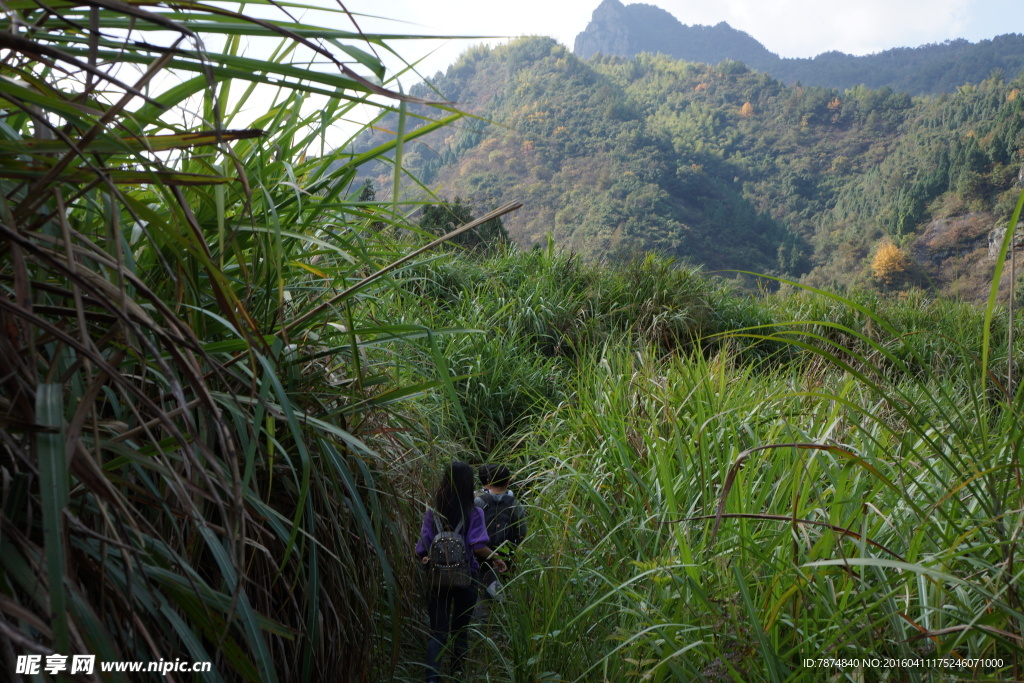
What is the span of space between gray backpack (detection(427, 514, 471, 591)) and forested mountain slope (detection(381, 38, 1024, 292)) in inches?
956

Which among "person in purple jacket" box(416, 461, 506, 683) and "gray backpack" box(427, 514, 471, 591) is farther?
"person in purple jacket" box(416, 461, 506, 683)

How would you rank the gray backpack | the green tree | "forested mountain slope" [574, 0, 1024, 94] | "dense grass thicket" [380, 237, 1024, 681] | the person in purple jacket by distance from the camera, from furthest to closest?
1. "forested mountain slope" [574, 0, 1024, 94]
2. the green tree
3. the person in purple jacket
4. the gray backpack
5. "dense grass thicket" [380, 237, 1024, 681]

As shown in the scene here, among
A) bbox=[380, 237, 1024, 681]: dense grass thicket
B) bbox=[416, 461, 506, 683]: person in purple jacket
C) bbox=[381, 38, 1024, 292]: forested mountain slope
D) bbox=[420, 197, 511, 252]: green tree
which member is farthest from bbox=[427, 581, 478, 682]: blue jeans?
bbox=[381, 38, 1024, 292]: forested mountain slope

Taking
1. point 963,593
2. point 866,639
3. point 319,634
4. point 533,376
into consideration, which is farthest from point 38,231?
point 533,376

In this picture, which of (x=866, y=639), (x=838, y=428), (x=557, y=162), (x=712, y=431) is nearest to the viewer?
(x=866, y=639)

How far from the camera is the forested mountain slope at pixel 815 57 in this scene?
55000mm

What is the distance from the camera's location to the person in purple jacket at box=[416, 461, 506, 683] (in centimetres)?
280

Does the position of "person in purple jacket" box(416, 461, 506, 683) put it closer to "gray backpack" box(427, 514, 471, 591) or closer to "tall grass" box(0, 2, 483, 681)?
"gray backpack" box(427, 514, 471, 591)

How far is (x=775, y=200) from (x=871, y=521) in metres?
45.8

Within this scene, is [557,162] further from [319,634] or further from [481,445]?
[319,634]

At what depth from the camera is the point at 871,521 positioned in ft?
5.73

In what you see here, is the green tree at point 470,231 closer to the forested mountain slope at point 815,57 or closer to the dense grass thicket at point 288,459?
the dense grass thicket at point 288,459

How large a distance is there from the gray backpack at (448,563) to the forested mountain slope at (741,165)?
24278 millimetres

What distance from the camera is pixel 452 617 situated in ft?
9.32
